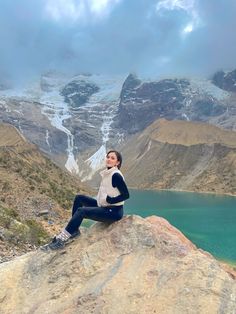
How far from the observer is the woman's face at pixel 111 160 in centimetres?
1439

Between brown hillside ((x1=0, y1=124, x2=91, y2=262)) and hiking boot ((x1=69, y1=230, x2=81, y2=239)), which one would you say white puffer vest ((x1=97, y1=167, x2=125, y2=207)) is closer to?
hiking boot ((x1=69, y1=230, x2=81, y2=239))

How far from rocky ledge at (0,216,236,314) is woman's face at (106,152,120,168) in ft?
4.84

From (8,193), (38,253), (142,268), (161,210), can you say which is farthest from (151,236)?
(161,210)

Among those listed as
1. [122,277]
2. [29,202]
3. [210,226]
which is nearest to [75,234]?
[122,277]

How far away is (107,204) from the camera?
14102mm

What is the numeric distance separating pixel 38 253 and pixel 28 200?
73.6 metres

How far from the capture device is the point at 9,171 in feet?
325

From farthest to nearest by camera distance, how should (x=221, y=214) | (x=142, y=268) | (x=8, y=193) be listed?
1. (x=221, y=214)
2. (x=8, y=193)
3. (x=142, y=268)

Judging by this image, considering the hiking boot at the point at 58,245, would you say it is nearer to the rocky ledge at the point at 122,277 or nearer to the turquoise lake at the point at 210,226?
the rocky ledge at the point at 122,277

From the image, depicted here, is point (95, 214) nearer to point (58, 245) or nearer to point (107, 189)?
point (107, 189)

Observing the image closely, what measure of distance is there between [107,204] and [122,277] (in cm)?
222

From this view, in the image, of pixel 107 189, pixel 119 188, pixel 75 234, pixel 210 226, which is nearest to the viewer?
pixel 119 188

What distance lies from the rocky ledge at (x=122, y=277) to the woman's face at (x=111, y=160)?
148 cm

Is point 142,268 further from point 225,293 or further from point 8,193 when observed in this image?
point 8,193
